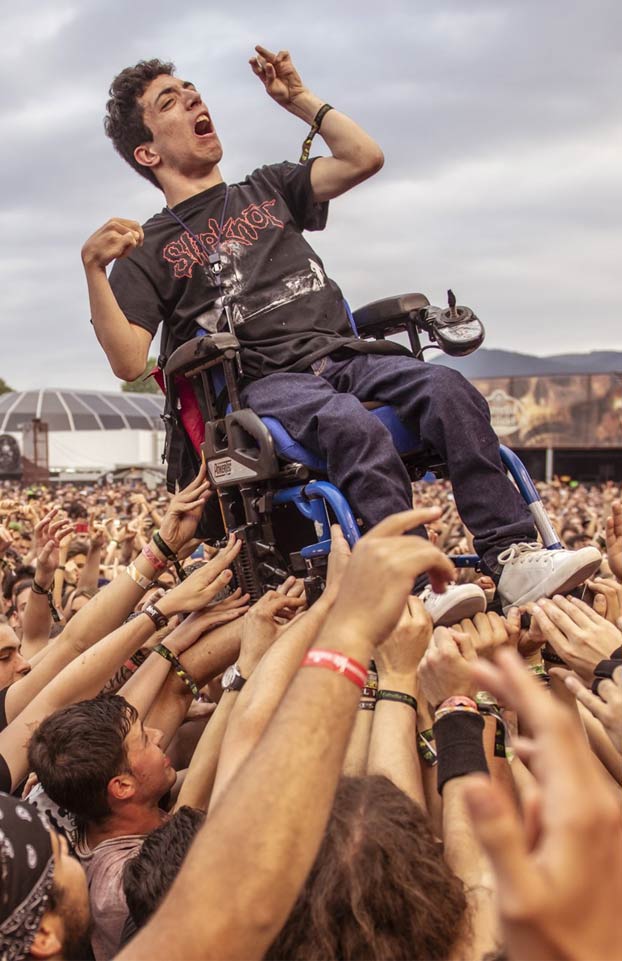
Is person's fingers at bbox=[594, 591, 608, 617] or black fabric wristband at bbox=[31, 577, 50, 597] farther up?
person's fingers at bbox=[594, 591, 608, 617]

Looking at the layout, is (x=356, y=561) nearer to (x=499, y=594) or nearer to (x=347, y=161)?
(x=499, y=594)

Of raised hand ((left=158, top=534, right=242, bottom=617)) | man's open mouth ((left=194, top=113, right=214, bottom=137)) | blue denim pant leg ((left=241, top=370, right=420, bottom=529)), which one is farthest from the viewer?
man's open mouth ((left=194, top=113, right=214, bottom=137))

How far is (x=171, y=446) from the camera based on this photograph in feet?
14.4

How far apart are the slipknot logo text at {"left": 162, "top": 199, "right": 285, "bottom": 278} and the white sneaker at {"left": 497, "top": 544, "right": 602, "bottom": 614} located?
187cm

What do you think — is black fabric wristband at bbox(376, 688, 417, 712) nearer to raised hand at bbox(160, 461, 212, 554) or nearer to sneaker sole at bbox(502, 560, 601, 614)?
sneaker sole at bbox(502, 560, 601, 614)

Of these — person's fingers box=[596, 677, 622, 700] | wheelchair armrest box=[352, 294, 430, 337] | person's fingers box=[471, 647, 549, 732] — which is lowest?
person's fingers box=[596, 677, 622, 700]

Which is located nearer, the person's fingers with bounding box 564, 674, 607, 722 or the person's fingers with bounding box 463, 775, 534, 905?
the person's fingers with bounding box 463, 775, 534, 905

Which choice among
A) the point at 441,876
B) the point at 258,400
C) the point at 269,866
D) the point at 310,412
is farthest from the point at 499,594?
the point at 269,866

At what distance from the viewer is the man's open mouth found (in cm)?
421

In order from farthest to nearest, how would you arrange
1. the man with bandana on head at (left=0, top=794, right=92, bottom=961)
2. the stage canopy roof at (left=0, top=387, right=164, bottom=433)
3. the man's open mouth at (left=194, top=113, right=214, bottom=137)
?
the stage canopy roof at (left=0, top=387, right=164, bottom=433), the man's open mouth at (left=194, top=113, right=214, bottom=137), the man with bandana on head at (left=0, top=794, right=92, bottom=961)

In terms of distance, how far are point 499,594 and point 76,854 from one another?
170cm

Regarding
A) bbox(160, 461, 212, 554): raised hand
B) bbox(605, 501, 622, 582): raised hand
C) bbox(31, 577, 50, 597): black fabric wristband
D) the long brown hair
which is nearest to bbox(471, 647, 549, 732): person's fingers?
the long brown hair

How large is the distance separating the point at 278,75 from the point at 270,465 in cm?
175

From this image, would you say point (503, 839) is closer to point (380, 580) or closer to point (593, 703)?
point (380, 580)
